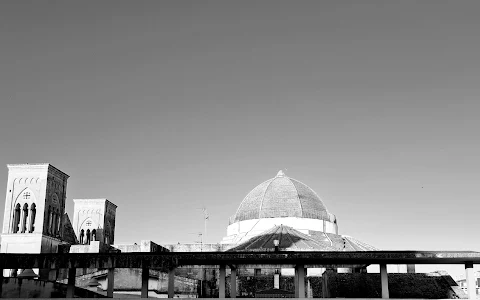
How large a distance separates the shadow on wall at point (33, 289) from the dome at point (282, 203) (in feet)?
94.9

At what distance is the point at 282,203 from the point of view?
187 feet

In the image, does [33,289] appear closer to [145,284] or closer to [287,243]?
[145,284]

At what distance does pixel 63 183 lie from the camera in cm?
4431

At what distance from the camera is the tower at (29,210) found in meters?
40.1

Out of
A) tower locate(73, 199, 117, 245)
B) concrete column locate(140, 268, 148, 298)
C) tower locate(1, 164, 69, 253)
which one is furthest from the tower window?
concrete column locate(140, 268, 148, 298)

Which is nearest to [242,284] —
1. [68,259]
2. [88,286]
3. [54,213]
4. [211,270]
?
[211,270]

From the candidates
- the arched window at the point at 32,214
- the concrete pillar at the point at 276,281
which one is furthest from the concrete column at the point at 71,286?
the concrete pillar at the point at 276,281

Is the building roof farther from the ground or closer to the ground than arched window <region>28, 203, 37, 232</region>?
closer to the ground

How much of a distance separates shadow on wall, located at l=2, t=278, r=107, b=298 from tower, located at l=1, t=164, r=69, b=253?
11147 millimetres

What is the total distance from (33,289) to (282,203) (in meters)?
32.1

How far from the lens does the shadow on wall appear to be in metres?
28.0

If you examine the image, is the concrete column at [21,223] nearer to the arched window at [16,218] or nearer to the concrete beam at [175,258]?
the arched window at [16,218]

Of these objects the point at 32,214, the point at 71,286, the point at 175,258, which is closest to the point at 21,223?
the point at 32,214

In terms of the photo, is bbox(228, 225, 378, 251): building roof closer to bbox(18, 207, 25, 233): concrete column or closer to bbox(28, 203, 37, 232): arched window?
bbox(28, 203, 37, 232): arched window
